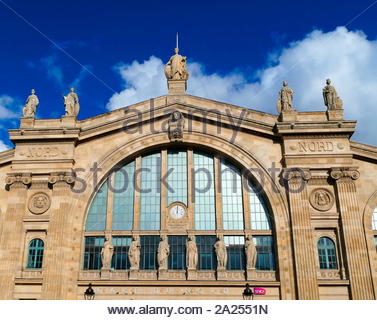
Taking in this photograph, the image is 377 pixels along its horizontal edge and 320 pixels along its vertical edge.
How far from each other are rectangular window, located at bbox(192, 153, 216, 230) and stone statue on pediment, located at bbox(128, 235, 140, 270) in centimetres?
401

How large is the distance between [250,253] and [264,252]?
1012 millimetres

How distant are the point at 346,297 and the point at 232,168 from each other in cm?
1069

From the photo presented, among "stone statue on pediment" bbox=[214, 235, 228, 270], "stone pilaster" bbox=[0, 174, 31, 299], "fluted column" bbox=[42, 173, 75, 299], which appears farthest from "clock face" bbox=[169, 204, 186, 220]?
"stone pilaster" bbox=[0, 174, 31, 299]

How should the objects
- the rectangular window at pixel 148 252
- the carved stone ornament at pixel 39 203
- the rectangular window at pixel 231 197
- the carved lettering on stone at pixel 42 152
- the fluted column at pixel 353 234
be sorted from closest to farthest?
the fluted column at pixel 353 234, the rectangular window at pixel 148 252, the carved stone ornament at pixel 39 203, the rectangular window at pixel 231 197, the carved lettering on stone at pixel 42 152

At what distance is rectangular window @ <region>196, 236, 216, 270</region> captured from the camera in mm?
28250

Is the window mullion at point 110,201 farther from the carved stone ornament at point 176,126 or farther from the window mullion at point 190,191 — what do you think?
the window mullion at point 190,191

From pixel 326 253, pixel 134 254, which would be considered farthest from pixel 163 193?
pixel 326 253

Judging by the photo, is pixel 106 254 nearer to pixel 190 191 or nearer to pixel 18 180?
pixel 190 191

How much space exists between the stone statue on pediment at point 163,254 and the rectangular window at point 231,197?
13.1 ft

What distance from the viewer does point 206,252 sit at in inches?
1125

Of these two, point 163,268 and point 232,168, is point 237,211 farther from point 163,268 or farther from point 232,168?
point 163,268

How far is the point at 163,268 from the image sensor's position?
91.4ft

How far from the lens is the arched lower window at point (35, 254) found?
28.0 m

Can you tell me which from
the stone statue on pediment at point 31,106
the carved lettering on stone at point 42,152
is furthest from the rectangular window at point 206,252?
the stone statue on pediment at point 31,106
